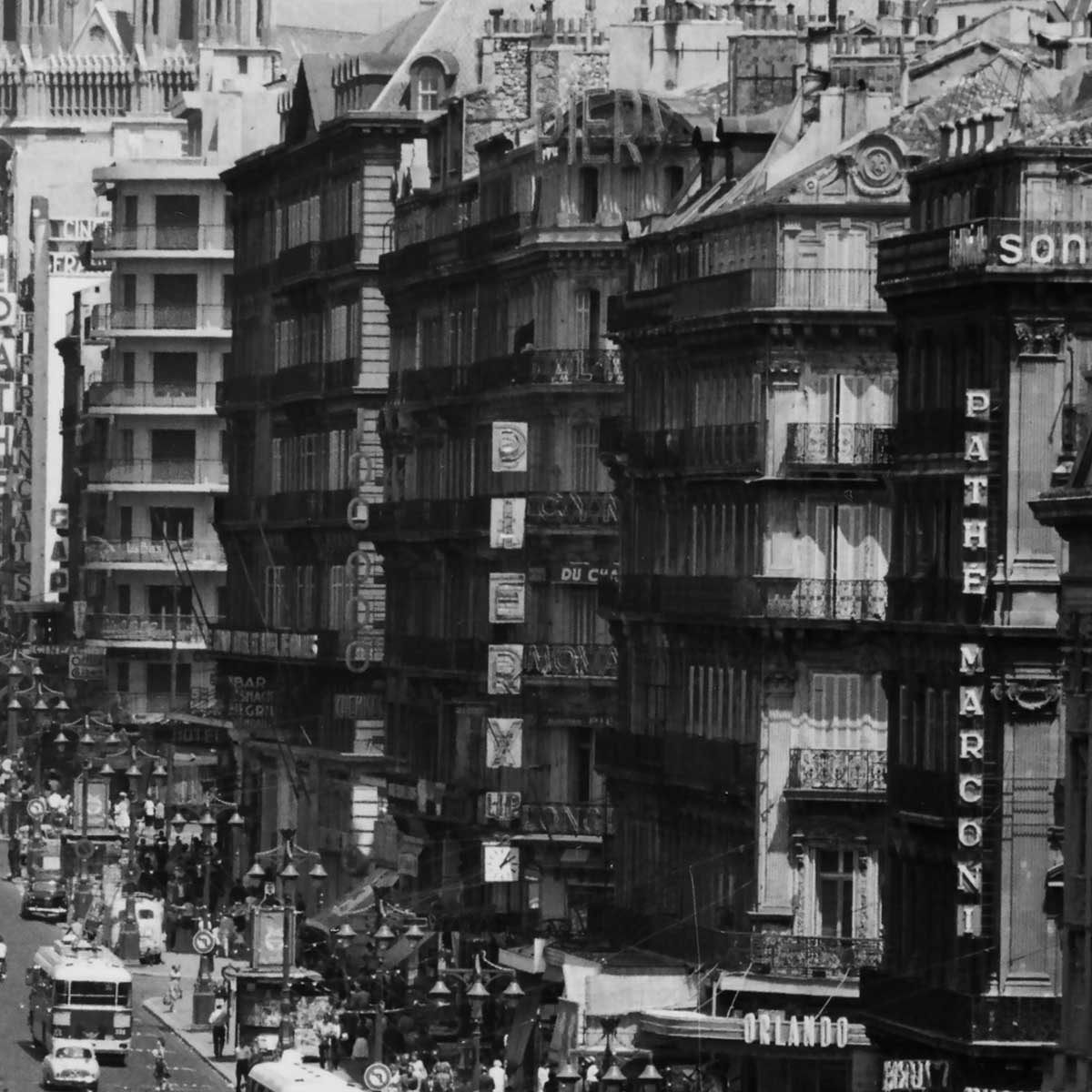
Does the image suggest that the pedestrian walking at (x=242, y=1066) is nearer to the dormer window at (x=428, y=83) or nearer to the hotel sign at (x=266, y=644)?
the hotel sign at (x=266, y=644)

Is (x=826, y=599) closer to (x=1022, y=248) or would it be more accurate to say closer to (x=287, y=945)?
(x=1022, y=248)

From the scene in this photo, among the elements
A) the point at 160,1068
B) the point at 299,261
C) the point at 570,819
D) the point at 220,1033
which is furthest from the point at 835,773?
the point at 299,261

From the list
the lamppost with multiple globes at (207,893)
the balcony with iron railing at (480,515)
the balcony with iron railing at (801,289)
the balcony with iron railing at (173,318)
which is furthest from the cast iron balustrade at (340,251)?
the balcony with iron railing at (801,289)

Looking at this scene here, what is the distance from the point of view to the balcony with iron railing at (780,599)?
105 meters

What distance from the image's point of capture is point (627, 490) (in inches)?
4621

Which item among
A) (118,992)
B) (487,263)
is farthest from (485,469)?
(118,992)

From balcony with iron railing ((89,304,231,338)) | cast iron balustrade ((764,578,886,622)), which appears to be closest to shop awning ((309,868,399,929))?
cast iron balustrade ((764,578,886,622))

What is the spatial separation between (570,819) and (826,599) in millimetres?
20922

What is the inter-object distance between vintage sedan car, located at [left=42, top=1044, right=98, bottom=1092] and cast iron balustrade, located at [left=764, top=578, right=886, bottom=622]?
23.5m

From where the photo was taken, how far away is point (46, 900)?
172 meters

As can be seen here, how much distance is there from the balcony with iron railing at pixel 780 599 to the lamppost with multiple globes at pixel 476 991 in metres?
8.90

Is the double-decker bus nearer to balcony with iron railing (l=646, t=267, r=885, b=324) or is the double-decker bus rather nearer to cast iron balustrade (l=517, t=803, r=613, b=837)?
cast iron balustrade (l=517, t=803, r=613, b=837)

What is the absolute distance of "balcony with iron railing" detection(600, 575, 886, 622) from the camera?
105 m

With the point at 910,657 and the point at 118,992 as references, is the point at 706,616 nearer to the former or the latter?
the point at 910,657
